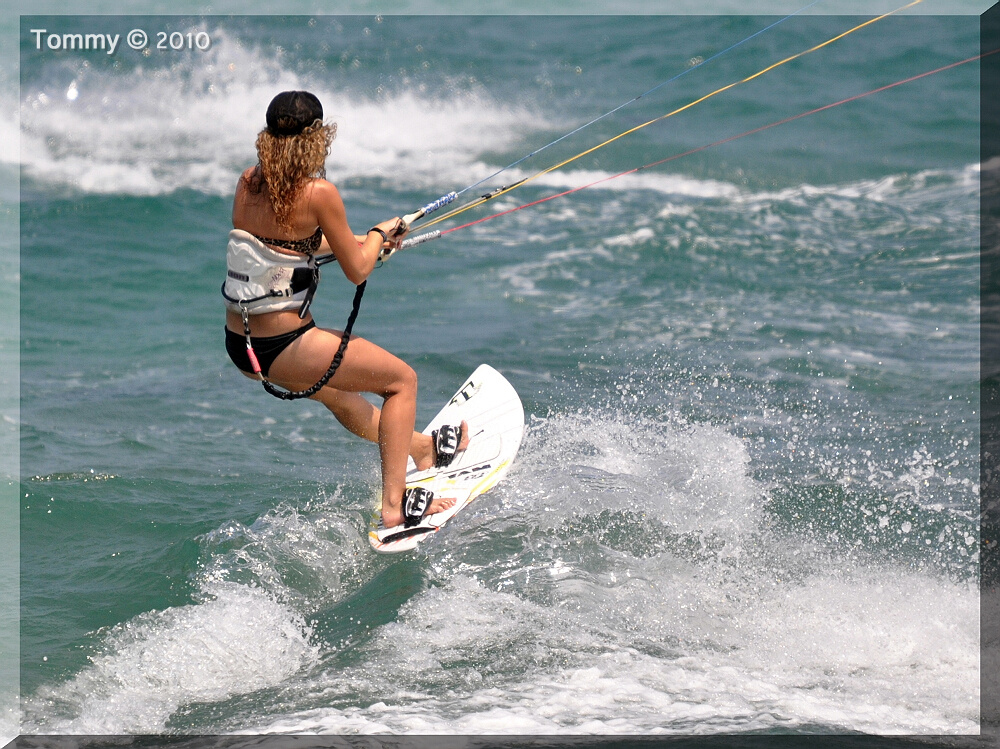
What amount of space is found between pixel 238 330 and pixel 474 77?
45.5 feet

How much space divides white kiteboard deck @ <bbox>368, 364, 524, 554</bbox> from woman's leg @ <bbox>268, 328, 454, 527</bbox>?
0.35 feet

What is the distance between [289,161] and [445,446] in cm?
227

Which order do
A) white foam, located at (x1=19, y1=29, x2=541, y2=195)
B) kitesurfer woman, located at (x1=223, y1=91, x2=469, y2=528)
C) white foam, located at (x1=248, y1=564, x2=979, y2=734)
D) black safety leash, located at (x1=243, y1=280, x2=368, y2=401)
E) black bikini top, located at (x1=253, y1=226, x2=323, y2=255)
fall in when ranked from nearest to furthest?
white foam, located at (x1=248, y1=564, x2=979, y2=734) → kitesurfer woman, located at (x1=223, y1=91, x2=469, y2=528) → black bikini top, located at (x1=253, y1=226, x2=323, y2=255) → black safety leash, located at (x1=243, y1=280, x2=368, y2=401) → white foam, located at (x1=19, y1=29, x2=541, y2=195)

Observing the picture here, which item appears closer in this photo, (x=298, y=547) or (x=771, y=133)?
(x=298, y=547)

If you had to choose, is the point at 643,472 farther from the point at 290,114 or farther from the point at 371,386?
the point at 290,114

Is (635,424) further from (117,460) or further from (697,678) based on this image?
(117,460)

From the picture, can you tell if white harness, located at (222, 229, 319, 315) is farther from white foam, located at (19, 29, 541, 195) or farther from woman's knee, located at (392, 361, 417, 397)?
white foam, located at (19, 29, 541, 195)

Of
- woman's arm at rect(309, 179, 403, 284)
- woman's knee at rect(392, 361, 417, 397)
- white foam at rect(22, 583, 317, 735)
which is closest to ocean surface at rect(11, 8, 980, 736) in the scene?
white foam at rect(22, 583, 317, 735)

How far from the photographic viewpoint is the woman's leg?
4582mm

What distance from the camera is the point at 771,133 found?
600 inches

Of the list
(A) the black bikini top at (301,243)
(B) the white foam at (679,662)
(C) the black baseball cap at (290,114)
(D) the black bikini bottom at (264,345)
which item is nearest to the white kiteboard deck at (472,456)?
(B) the white foam at (679,662)

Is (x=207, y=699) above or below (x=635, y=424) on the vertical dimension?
below

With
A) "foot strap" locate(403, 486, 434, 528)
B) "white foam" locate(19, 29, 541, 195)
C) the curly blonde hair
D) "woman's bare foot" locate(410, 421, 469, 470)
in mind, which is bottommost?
"foot strap" locate(403, 486, 434, 528)

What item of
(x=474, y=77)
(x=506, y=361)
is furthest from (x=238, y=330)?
(x=474, y=77)
